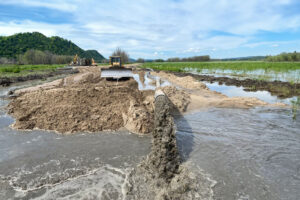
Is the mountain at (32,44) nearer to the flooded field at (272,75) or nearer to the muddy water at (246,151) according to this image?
the flooded field at (272,75)

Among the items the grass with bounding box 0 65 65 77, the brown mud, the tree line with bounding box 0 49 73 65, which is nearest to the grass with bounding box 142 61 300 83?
the brown mud

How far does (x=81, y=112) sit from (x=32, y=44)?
111m

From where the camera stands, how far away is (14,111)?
7750mm

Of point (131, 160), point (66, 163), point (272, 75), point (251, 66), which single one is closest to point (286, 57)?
point (251, 66)

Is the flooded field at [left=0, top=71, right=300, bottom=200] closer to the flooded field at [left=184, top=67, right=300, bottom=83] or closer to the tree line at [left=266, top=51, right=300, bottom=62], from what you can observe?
the flooded field at [left=184, top=67, right=300, bottom=83]

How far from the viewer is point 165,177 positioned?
145 inches

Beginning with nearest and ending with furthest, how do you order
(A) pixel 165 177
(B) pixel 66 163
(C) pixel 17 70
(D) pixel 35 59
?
1. (A) pixel 165 177
2. (B) pixel 66 163
3. (C) pixel 17 70
4. (D) pixel 35 59

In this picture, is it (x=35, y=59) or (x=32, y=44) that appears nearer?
(x=35, y=59)

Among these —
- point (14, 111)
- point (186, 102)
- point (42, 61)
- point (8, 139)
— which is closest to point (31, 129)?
point (8, 139)

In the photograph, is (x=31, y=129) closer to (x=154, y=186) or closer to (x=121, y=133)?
(x=121, y=133)

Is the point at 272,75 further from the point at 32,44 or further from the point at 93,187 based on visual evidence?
the point at 32,44

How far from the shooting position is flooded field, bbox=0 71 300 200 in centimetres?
347

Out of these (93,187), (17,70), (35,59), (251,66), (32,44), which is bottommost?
(93,187)

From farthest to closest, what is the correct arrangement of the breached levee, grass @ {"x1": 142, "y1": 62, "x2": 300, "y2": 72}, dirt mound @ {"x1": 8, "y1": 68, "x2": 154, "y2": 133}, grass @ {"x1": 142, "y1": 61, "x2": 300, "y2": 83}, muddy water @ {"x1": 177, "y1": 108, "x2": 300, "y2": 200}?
grass @ {"x1": 142, "y1": 62, "x2": 300, "y2": 72}, grass @ {"x1": 142, "y1": 61, "x2": 300, "y2": 83}, dirt mound @ {"x1": 8, "y1": 68, "x2": 154, "y2": 133}, muddy water @ {"x1": 177, "y1": 108, "x2": 300, "y2": 200}, the breached levee
